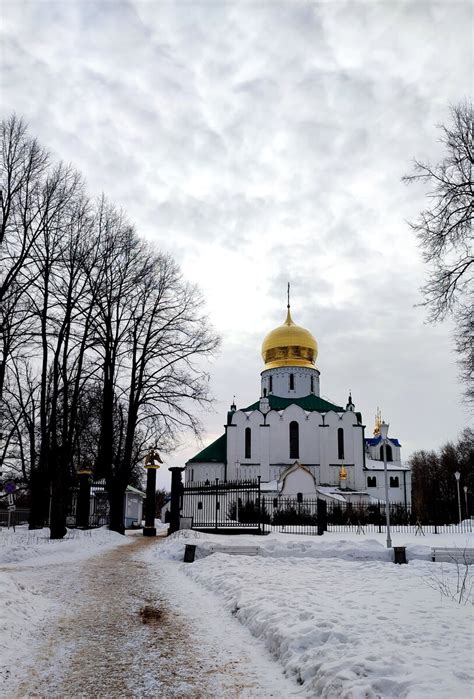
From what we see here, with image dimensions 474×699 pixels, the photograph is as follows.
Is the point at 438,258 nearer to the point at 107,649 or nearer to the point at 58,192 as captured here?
the point at 107,649

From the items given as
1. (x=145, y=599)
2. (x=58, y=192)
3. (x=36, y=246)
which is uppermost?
(x=58, y=192)

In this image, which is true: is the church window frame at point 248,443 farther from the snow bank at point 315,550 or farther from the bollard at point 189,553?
the bollard at point 189,553

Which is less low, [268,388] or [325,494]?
[268,388]

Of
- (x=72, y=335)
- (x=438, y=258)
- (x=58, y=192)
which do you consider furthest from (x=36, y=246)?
(x=438, y=258)

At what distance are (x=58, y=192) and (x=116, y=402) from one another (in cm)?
1039

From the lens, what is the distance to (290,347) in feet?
196

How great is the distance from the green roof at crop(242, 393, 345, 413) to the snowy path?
46.8 meters

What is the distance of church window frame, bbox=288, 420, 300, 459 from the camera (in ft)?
182

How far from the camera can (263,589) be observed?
Result: 31.9 feet

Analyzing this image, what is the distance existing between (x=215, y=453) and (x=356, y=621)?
50688 mm

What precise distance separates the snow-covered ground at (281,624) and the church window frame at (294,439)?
41071mm

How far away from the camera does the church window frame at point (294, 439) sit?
182 ft

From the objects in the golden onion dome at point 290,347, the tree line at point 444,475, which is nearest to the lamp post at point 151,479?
the golden onion dome at point 290,347

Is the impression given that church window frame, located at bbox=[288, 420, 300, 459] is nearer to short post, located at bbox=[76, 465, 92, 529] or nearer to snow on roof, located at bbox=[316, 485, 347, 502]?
snow on roof, located at bbox=[316, 485, 347, 502]
